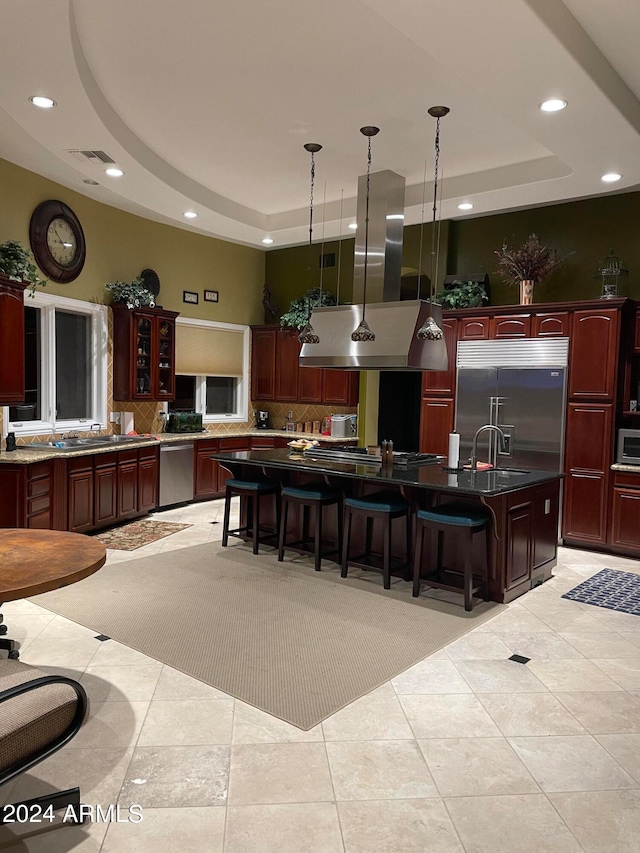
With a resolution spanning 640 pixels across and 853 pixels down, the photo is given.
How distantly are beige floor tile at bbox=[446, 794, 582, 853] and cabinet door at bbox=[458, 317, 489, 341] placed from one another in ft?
15.6

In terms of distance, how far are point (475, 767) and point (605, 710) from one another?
34.8 inches

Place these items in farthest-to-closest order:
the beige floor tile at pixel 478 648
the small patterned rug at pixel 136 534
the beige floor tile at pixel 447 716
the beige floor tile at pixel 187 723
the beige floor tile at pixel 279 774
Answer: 1. the small patterned rug at pixel 136 534
2. the beige floor tile at pixel 478 648
3. the beige floor tile at pixel 447 716
4. the beige floor tile at pixel 187 723
5. the beige floor tile at pixel 279 774

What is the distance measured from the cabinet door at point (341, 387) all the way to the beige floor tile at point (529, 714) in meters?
5.21

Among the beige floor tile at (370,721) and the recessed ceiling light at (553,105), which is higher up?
the recessed ceiling light at (553,105)

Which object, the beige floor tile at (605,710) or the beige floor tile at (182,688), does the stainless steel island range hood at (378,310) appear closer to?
the beige floor tile at (605,710)

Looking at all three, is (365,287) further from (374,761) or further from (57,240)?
(374,761)

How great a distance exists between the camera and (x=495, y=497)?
4266mm

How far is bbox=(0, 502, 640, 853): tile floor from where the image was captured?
6.93 ft

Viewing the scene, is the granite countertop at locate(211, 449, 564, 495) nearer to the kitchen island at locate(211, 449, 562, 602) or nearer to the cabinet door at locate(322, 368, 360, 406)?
the kitchen island at locate(211, 449, 562, 602)

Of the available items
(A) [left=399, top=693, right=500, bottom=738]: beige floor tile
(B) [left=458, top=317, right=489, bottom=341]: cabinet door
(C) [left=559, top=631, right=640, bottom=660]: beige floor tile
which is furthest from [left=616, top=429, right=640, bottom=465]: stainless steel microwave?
(A) [left=399, top=693, right=500, bottom=738]: beige floor tile

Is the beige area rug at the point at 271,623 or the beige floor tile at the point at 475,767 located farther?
the beige area rug at the point at 271,623

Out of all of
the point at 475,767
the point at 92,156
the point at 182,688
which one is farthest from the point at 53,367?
the point at 475,767

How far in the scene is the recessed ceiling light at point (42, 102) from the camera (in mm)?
4082

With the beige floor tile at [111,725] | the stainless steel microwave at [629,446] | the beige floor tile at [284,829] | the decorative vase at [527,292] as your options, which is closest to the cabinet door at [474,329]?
the decorative vase at [527,292]
